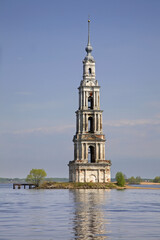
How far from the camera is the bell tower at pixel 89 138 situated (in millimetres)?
129125

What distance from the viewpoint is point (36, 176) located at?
470ft

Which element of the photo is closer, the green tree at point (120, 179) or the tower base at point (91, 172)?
the tower base at point (91, 172)

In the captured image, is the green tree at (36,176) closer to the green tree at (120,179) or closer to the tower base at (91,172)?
the tower base at (91,172)

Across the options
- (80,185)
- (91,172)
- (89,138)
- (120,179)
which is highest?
(89,138)

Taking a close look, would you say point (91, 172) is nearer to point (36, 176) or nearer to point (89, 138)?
point (89, 138)

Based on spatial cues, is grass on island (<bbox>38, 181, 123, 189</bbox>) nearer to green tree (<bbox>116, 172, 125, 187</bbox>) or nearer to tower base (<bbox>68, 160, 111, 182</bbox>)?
tower base (<bbox>68, 160, 111, 182</bbox>)

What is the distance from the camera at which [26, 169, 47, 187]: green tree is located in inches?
5633

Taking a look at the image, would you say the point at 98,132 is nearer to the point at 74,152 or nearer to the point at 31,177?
the point at 74,152

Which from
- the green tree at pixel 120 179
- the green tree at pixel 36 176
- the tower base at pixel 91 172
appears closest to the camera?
the tower base at pixel 91 172

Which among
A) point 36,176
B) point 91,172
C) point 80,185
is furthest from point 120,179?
point 36,176

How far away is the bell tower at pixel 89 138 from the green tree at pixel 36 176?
9.67m

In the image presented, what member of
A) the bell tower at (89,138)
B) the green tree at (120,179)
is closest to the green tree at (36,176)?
the bell tower at (89,138)

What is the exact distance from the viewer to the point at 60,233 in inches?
1137

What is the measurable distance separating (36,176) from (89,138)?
75.7ft
